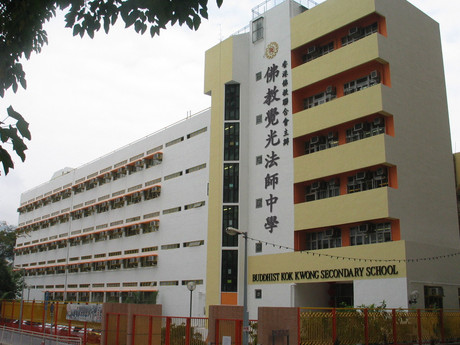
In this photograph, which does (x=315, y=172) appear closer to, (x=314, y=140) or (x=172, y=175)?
(x=314, y=140)

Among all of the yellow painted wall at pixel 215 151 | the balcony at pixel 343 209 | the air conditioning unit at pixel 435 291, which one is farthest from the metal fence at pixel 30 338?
the air conditioning unit at pixel 435 291

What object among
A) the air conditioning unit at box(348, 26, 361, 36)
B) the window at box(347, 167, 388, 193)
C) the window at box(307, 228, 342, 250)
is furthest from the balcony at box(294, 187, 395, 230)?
the air conditioning unit at box(348, 26, 361, 36)

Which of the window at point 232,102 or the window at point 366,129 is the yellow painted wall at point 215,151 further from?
the window at point 366,129

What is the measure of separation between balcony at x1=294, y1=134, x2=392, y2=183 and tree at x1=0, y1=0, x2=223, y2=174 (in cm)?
2656

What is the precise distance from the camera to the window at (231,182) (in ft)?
132

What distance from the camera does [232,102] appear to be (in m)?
42.0

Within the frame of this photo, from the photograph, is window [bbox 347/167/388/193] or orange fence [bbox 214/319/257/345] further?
window [bbox 347/167/388/193]

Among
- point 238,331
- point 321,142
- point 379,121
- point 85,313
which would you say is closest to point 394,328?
point 238,331

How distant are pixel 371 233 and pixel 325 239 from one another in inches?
148

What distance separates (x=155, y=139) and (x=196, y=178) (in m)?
8.87

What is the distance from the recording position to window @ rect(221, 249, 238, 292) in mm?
38781

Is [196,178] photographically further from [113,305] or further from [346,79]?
[113,305]

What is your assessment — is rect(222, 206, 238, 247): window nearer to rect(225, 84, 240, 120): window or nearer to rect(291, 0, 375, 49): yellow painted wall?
rect(225, 84, 240, 120): window

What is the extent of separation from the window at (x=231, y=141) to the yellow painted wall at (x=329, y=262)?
7982mm
